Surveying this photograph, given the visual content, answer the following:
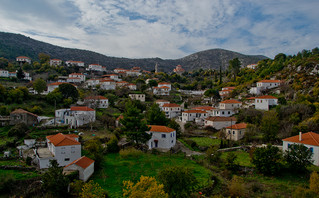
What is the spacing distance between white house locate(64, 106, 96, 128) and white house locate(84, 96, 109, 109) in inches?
429

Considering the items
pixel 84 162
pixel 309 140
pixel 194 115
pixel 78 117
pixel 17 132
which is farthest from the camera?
pixel 194 115

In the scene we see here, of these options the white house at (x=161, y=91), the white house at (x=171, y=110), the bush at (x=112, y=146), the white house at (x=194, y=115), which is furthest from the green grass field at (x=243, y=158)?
the white house at (x=161, y=91)

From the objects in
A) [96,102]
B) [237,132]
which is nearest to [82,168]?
[237,132]

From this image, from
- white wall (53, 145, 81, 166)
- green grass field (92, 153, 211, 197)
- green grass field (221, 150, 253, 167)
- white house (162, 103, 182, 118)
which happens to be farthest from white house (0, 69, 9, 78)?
green grass field (221, 150, 253, 167)

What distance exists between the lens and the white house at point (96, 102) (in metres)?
49.2

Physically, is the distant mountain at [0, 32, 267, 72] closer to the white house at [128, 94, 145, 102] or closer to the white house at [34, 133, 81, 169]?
the white house at [128, 94, 145, 102]

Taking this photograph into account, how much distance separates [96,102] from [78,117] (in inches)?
A: 580

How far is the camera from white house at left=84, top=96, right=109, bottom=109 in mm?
49234

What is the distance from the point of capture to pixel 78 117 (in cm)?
3600

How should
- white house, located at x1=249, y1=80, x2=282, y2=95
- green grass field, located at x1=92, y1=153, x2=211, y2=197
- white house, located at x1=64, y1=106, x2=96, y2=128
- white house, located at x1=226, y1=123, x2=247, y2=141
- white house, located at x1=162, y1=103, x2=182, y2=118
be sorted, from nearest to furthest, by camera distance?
green grass field, located at x1=92, y1=153, x2=211, y2=197 < white house, located at x1=226, y1=123, x2=247, y2=141 < white house, located at x1=64, y1=106, x2=96, y2=128 < white house, located at x1=162, y1=103, x2=182, y2=118 < white house, located at x1=249, y1=80, x2=282, y2=95

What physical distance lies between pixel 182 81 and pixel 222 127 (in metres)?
57.1

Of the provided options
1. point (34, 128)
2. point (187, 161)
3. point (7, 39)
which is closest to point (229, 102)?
point (187, 161)

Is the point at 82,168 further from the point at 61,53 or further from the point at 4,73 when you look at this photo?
the point at 61,53

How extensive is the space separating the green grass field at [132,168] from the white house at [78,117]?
12895 millimetres
